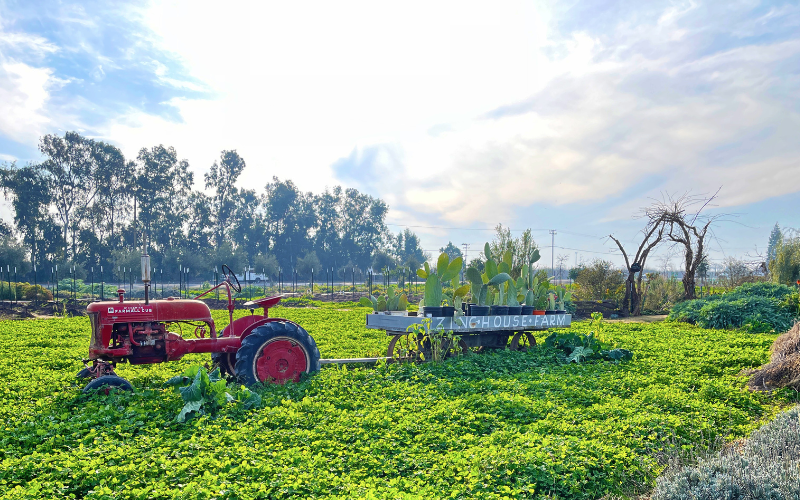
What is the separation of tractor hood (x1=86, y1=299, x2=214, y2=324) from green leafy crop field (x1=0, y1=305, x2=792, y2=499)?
85 cm

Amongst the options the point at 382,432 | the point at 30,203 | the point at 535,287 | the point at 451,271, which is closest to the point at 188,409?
the point at 382,432

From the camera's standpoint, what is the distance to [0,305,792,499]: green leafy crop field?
360cm

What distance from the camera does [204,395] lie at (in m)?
5.20

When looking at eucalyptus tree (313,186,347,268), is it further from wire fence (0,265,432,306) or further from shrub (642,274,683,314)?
shrub (642,274,683,314)

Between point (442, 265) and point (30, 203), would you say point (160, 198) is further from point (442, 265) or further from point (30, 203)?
point (442, 265)

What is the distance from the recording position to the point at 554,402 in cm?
562

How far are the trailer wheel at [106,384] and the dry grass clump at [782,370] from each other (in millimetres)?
7706

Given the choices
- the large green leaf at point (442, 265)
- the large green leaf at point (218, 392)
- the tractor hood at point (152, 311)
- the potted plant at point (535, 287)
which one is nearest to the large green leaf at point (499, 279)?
the large green leaf at point (442, 265)

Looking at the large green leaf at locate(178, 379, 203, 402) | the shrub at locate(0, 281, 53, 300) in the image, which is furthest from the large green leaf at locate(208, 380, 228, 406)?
the shrub at locate(0, 281, 53, 300)

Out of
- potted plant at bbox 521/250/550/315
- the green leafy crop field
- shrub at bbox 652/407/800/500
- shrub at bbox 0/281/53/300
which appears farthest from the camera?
shrub at bbox 0/281/53/300

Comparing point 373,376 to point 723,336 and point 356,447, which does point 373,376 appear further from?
point 723,336

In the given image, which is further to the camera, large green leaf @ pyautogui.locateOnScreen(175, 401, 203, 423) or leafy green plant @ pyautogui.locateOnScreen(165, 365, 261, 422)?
leafy green plant @ pyautogui.locateOnScreen(165, 365, 261, 422)

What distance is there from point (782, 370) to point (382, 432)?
5.51m

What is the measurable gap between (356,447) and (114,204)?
169ft
